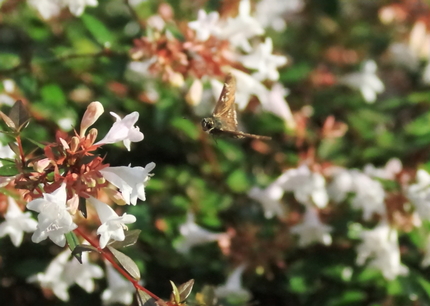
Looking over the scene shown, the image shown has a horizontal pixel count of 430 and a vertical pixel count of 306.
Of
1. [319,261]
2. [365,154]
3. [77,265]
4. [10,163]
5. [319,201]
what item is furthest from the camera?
[365,154]

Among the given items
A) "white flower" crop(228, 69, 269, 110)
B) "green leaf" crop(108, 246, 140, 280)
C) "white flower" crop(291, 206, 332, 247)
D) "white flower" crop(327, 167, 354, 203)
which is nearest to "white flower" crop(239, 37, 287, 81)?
"white flower" crop(228, 69, 269, 110)

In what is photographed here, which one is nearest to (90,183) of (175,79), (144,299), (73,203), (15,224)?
(73,203)

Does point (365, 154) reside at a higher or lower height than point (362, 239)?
higher

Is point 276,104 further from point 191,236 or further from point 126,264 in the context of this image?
point 126,264

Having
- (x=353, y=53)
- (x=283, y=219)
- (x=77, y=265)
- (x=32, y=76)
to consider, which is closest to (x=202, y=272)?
(x=283, y=219)

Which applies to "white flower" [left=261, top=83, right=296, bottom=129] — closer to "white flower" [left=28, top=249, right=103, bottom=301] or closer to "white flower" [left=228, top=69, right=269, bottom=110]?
"white flower" [left=228, top=69, right=269, bottom=110]

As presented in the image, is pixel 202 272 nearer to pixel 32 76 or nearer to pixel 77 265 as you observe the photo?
pixel 77 265

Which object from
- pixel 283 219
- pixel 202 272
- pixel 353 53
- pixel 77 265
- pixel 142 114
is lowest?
pixel 77 265
